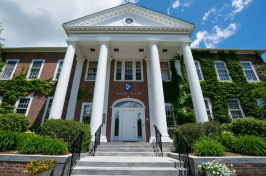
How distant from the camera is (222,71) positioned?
13.9 metres

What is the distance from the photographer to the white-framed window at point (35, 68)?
13.7m

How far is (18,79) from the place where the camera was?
13.1 meters

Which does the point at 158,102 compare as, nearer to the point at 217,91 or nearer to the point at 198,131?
the point at 198,131

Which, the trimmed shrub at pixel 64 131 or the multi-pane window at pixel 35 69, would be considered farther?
the multi-pane window at pixel 35 69

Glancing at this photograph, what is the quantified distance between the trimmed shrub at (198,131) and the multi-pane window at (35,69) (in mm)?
14716

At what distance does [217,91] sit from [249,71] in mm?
5293

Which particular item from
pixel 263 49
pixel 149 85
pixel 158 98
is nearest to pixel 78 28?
pixel 149 85

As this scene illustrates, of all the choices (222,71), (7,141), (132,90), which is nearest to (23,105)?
(7,141)

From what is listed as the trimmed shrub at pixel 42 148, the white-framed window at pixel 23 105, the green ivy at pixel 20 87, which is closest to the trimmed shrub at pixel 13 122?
the white-framed window at pixel 23 105

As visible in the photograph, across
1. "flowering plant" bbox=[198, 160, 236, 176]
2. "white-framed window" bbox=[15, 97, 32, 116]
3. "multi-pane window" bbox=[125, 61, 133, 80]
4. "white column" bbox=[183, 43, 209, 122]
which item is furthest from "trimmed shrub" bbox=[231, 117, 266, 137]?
"white-framed window" bbox=[15, 97, 32, 116]

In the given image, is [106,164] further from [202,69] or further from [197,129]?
[202,69]

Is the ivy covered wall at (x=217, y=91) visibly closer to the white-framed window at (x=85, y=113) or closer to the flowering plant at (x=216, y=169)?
the white-framed window at (x=85, y=113)

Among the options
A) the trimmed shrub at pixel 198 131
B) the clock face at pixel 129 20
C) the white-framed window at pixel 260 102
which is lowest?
the trimmed shrub at pixel 198 131

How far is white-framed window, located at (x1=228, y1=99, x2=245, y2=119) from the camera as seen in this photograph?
11915 millimetres
